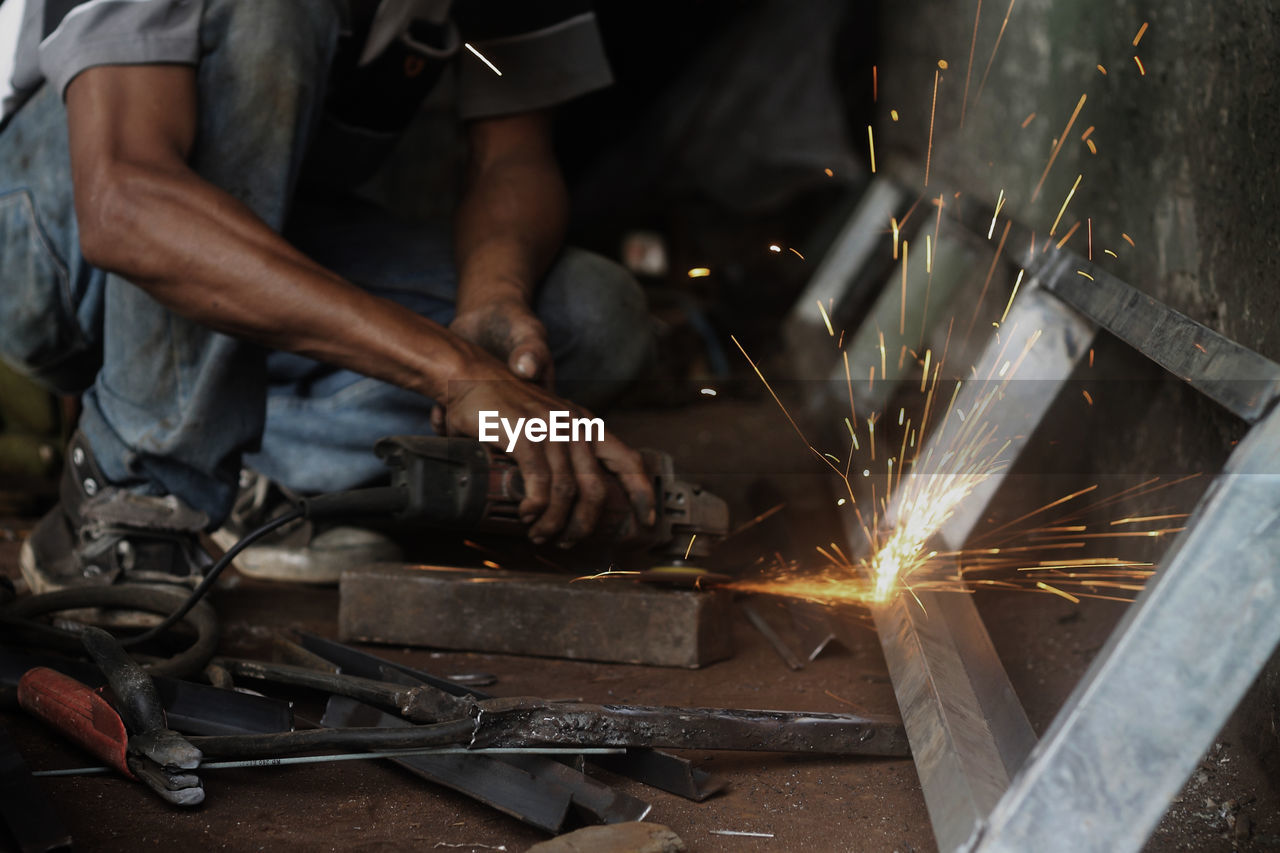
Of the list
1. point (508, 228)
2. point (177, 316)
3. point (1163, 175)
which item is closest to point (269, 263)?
point (177, 316)

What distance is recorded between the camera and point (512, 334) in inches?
84.4

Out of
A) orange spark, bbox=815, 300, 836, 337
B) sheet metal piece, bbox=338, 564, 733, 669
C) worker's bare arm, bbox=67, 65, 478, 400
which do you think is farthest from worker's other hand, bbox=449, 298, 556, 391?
orange spark, bbox=815, 300, 836, 337

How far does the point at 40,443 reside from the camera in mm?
2975

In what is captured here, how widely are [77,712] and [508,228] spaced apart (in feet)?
4.86

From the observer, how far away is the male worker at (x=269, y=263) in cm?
179

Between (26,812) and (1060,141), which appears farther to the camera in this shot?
(1060,141)

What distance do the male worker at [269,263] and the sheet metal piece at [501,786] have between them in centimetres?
51

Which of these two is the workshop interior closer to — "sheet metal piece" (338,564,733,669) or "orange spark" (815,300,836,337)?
"sheet metal piece" (338,564,733,669)

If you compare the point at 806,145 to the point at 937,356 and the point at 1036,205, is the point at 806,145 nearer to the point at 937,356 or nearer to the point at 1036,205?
the point at 937,356

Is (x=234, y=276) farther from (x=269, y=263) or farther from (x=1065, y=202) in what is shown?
(x=1065, y=202)

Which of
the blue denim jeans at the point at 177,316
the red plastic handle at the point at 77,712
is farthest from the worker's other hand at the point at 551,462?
the red plastic handle at the point at 77,712

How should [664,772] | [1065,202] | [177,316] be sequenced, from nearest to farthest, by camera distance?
[664,772] → [177,316] → [1065,202]

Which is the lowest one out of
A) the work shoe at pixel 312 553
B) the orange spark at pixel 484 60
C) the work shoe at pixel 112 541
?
the work shoe at pixel 312 553

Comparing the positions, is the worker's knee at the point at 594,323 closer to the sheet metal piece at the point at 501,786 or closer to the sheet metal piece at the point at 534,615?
the sheet metal piece at the point at 534,615
